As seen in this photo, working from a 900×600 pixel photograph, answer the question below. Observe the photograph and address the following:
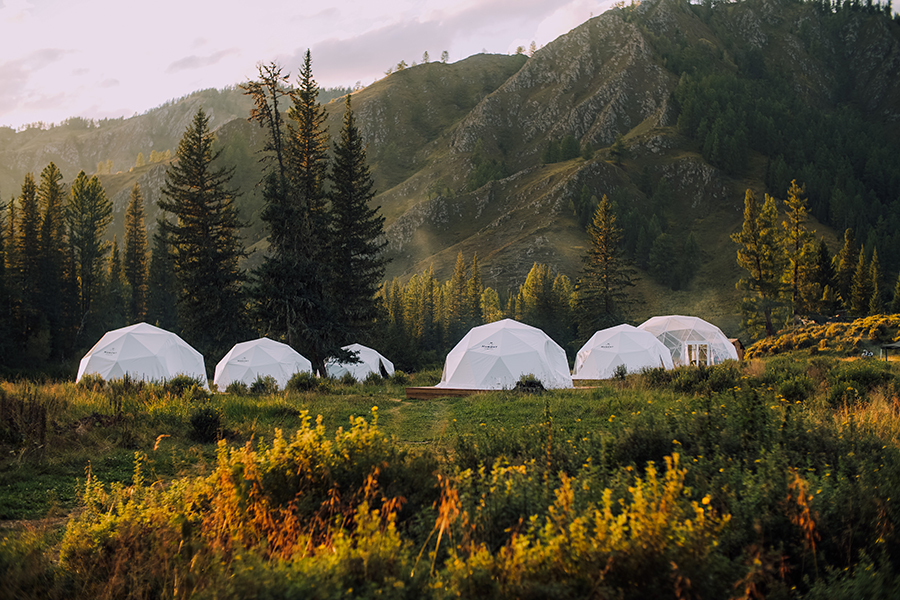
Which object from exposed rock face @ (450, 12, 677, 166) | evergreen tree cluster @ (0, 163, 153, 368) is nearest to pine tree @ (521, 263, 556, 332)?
evergreen tree cluster @ (0, 163, 153, 368)

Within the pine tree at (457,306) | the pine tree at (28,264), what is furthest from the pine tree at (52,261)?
the pine tree at (457,306)

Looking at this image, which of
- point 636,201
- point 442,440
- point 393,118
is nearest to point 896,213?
point 636,201

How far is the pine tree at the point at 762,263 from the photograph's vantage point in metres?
50.3

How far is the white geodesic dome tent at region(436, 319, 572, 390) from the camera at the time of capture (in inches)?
861

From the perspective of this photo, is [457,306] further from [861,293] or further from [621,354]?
[861,293]

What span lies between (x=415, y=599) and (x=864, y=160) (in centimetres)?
16077

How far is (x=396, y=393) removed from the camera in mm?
18938

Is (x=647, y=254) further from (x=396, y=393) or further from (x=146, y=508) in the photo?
(x=146, y=508)

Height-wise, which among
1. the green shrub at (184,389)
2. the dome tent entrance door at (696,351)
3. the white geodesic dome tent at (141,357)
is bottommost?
the dome tent entrance door at (696,351)

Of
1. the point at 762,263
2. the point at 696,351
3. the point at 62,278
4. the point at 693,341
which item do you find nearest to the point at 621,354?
the point at 696,351

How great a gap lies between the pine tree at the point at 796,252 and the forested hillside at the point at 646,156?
2274 centimetres

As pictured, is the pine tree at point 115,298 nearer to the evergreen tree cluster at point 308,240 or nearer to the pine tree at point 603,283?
the evergreen tree cluster at point 308,240

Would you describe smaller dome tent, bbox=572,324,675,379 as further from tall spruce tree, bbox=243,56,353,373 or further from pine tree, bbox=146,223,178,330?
pine tree, bbox=146,223,178,330

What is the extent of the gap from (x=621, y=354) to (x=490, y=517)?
2988 cm
